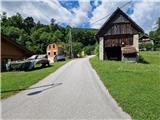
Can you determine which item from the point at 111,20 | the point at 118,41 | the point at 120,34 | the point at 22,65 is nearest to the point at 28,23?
the point at 111,20

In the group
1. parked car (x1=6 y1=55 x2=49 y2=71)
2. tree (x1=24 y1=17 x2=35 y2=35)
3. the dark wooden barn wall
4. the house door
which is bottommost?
parked car (x1=6 y1=55 x2=49 y2=71)

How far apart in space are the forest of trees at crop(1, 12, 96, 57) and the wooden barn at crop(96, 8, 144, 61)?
98.5 ft

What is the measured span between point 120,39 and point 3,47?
64.0 ft

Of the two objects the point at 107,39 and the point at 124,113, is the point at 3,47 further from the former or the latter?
the point at 124,113

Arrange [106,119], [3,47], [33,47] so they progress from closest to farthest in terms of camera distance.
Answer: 1. [106,119]
2. [3,47]
3. [33,47]

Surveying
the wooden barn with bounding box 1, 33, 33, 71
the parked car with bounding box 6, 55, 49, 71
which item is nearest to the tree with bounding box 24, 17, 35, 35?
the wooden barn with bounding box 1, 33, 33, 71

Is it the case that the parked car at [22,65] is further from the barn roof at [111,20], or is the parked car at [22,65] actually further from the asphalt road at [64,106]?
the asphalt road at [64,106]

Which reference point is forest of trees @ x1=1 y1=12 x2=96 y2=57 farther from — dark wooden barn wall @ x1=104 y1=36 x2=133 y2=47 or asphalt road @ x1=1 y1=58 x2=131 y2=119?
asphalt road @ x1=1 y1=58 x2=131 y2=119

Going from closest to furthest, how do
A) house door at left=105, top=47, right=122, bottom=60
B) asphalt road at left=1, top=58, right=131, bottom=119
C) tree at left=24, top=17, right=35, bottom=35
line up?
1. asphalt road at left=1, top=58, right=131, bottom=119
2. house door at left=105, top=47, right=122, bottom=60
3. tree at left=24, top=17, right=35, bottom=35

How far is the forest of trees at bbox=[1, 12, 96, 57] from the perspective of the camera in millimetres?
75775

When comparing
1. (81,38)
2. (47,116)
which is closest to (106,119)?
(47,116)

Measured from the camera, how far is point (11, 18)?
90.9m

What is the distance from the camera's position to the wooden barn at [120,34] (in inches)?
1681

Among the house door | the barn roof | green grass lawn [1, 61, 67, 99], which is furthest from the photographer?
the house door
